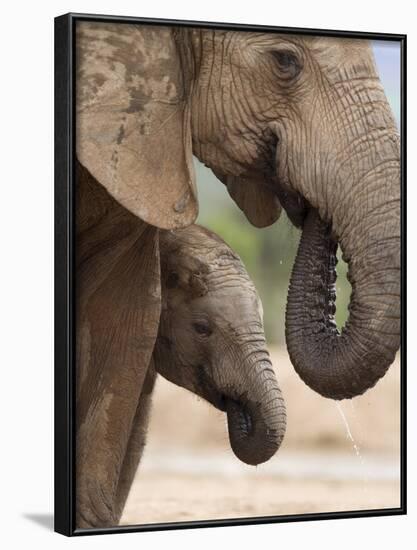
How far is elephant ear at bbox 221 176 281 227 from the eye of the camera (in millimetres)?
6980

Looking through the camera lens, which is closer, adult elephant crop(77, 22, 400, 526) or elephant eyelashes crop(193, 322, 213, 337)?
adult elephant crop(77, 22, 400, 526)

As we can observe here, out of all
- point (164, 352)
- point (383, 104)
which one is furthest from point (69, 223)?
point (383, 104)

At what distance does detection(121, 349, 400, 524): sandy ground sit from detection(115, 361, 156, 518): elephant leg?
0.03 metres

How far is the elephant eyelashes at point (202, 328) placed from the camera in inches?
283

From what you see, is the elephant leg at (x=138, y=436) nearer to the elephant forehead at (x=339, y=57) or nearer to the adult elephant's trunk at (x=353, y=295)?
the adult elephant's trunk at (x=353, y=295)

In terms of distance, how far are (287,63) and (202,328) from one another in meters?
1.01

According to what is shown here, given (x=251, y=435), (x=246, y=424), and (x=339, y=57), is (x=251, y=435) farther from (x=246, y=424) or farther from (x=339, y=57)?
(x=339, y=57)

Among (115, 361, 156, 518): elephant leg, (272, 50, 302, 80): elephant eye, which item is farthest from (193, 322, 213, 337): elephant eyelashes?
(272, 50, 302, 80): elephant eye

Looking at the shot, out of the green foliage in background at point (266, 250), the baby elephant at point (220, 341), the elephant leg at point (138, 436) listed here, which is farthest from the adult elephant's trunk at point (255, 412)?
the elephant leg at point (138, 436)

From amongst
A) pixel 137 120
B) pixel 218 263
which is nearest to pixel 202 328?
pixel 218 263

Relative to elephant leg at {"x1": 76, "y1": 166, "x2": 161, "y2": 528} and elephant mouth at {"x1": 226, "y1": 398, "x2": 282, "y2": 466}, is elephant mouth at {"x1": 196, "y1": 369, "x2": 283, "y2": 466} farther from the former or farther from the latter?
elephant leg at {"x1": 76, "y1": 166, "x2": 161, "y2": 528}

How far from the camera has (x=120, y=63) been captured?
6719 millimetres

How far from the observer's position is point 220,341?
7211mm

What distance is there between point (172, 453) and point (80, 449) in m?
0.38
